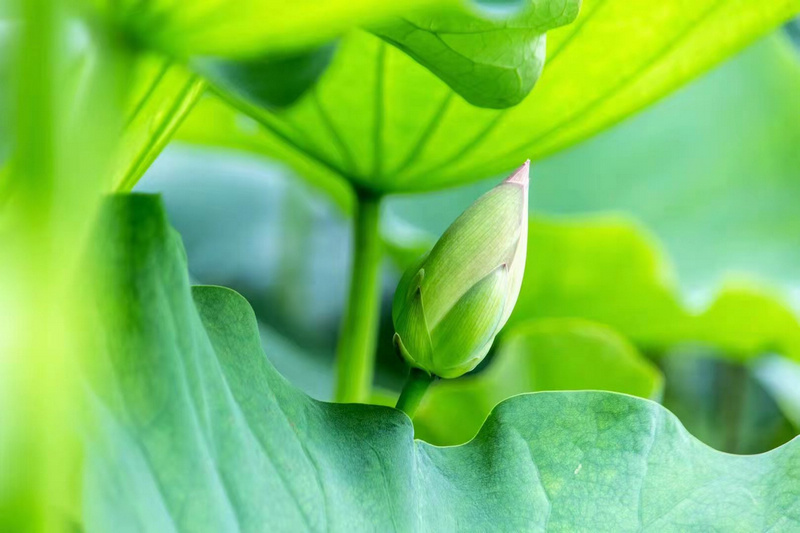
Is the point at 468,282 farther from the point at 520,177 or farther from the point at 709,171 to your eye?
the point at 709,171

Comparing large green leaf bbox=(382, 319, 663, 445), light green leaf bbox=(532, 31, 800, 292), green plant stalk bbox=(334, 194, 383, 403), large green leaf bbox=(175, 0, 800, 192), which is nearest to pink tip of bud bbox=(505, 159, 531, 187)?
large green leaf bbox=(175, 0, 800, 192)

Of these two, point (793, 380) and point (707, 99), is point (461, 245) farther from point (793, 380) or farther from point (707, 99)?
point (707, 99)

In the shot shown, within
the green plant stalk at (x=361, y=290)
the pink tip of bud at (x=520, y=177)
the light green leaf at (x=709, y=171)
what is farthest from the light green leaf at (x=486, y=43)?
the light green leaf at (x=709, y=171)

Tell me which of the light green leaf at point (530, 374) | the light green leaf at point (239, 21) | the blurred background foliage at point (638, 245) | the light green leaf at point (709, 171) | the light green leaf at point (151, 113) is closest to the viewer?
the light green leaf at point (239, 21)

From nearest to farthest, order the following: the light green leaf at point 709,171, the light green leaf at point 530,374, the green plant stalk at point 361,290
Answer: the green plant stalk at point 361,290 → the light green leaf at point 530,374 → the light green leaf at point 709,171

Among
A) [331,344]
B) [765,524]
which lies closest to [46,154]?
[765,524]

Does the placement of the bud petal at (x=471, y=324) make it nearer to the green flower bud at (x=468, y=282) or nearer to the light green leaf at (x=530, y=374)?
the green flower bud at (x=468, y=282)

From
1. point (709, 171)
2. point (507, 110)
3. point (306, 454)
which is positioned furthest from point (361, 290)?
point (709, 171)
